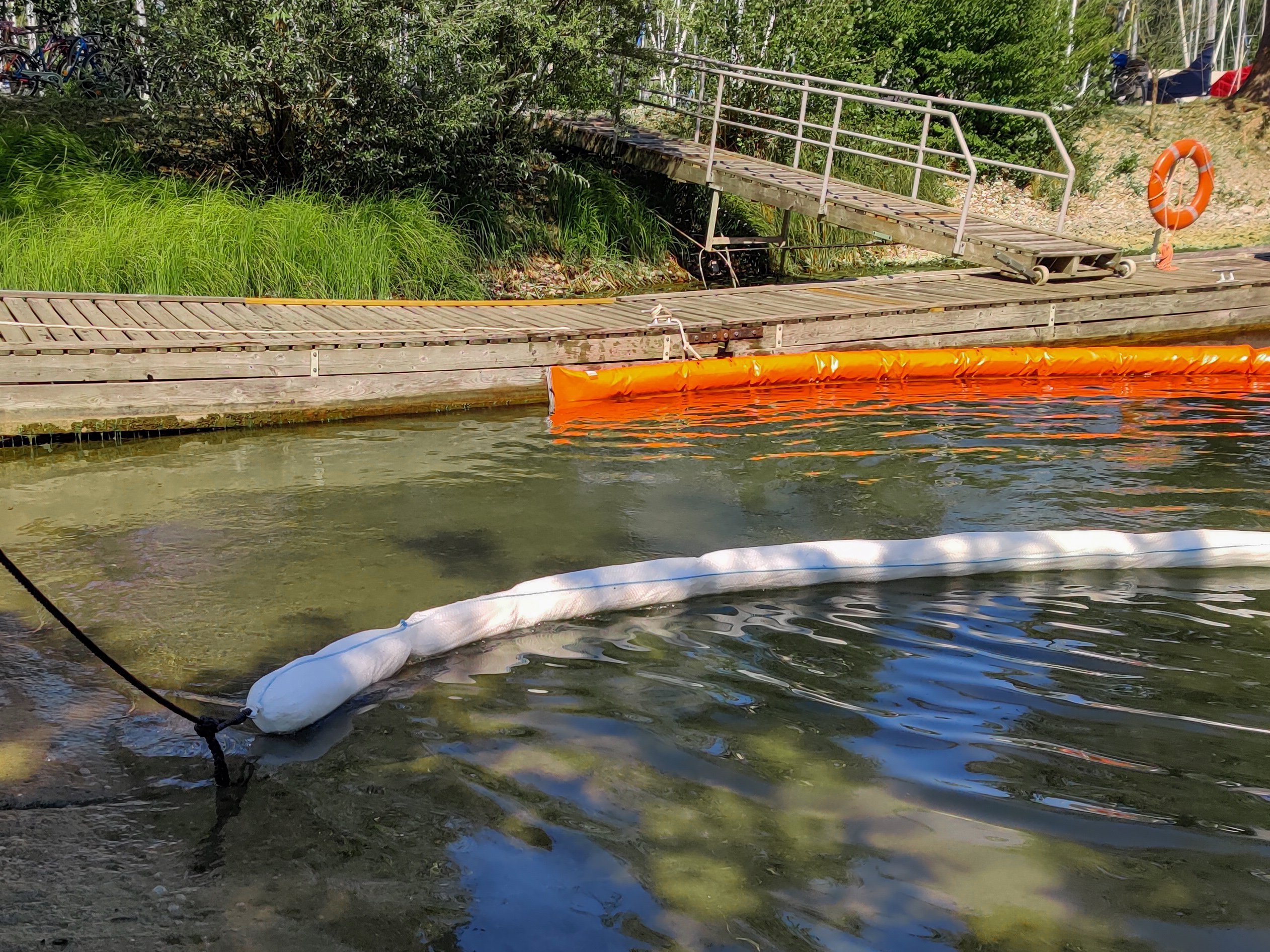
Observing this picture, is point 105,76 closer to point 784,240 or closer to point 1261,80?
point 784,240

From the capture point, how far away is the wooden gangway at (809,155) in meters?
11.2

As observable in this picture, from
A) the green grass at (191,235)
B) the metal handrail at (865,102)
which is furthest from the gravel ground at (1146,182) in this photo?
the green grass at (191,235)

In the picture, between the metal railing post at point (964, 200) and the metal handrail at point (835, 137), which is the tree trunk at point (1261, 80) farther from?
the metal railing post at point (964, 200)

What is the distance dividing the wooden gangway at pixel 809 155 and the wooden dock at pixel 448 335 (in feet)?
1.59

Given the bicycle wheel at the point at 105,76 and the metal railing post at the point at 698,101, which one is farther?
the metal railing post at the point at 698,101

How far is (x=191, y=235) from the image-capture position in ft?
31.5

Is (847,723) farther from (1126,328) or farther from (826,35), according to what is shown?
(826,35)

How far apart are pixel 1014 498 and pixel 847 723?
3.18m

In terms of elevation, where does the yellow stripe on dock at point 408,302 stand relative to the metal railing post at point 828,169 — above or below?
below

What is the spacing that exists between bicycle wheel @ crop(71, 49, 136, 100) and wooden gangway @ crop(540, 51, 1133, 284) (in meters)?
4.78

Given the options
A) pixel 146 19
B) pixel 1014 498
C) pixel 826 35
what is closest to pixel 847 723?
pixel 1014 498

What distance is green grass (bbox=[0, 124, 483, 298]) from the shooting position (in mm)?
9188

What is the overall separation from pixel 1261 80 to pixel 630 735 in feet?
75.5

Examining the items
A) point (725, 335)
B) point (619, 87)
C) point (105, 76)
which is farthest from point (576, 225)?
point (105, 76)
